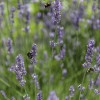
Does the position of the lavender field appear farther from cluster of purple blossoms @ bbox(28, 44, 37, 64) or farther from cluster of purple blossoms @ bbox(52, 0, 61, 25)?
cluster of purple blossoms @ bbox(28, 44, 37, 64)

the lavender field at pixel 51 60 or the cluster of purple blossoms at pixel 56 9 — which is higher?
the lavender field at pixel 51 60

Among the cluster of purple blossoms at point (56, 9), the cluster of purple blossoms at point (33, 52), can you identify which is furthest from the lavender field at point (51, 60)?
the cluster of purple blossoms at point (33, 52)

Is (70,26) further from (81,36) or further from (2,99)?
(2,99)

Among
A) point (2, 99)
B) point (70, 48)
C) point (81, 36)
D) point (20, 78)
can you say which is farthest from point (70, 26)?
point (20, 78)

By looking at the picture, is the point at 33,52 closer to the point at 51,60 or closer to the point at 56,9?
the point at 56,9

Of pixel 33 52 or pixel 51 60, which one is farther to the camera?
pixel 51 60

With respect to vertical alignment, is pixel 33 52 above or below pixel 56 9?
below

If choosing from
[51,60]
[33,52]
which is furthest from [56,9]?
[51,60]

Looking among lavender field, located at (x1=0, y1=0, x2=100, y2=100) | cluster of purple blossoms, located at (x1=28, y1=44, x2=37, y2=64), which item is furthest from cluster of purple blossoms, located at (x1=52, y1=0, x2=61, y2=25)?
cluster of purple blossoms, located at (x1=28, y1=44, x2=37, y2=64)

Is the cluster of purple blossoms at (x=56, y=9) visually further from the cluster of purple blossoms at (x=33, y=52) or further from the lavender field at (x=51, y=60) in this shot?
the cluster of purple blossoms at (x=33, y=52)

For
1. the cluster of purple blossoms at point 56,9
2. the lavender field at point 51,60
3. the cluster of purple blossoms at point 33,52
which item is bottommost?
the cluster of purple blossoms at point 33,52

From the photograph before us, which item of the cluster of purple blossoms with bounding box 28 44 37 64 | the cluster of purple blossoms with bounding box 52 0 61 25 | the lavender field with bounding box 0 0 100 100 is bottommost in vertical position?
the cluster of purple blossoms with bounding box 28 44 37 64
